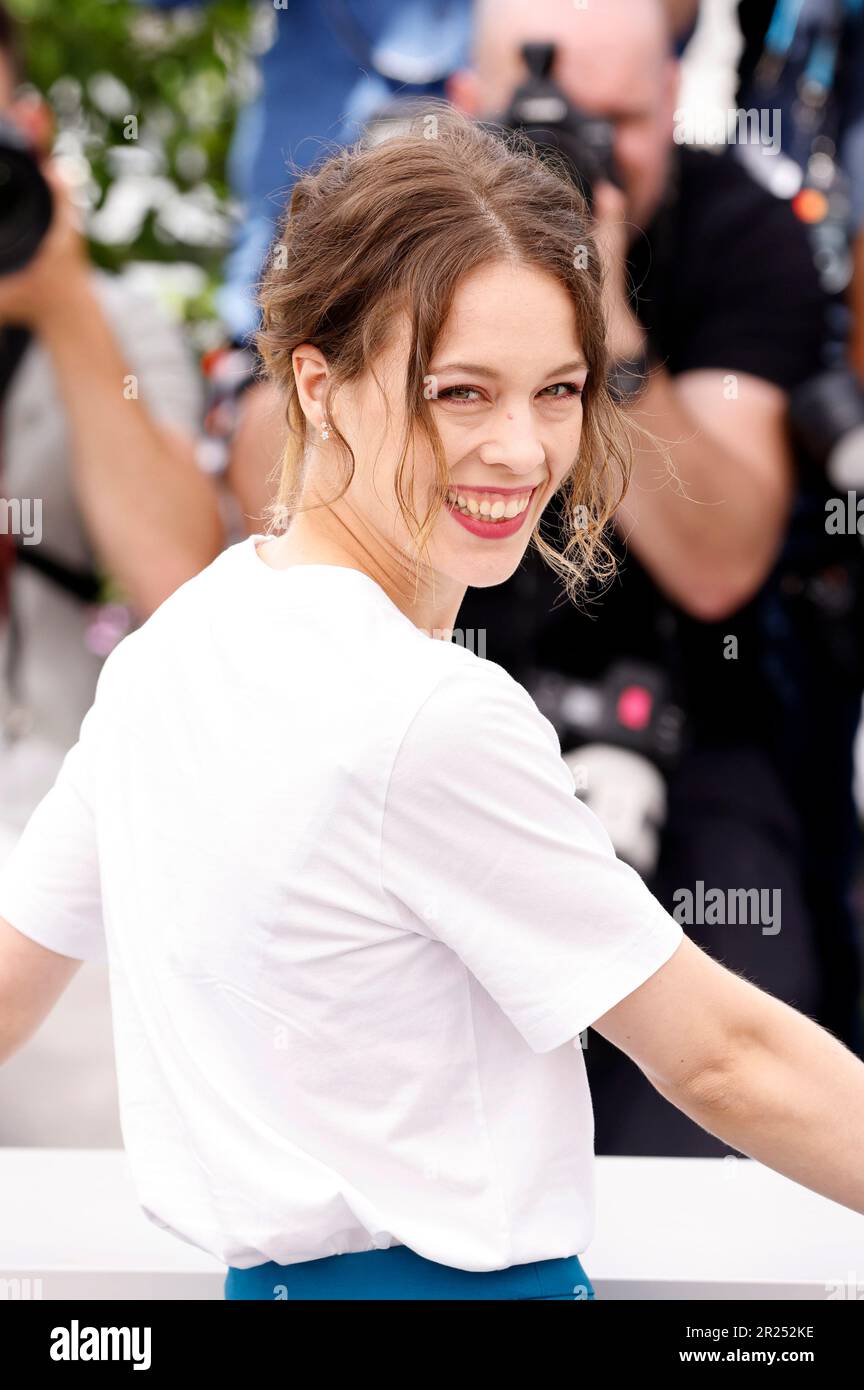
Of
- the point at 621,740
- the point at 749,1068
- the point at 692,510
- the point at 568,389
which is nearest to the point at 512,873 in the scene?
the point at 749,1068

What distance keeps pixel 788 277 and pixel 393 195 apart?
4.66ft

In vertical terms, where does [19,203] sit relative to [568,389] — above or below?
above

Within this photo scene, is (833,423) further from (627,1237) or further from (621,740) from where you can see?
(627,1237)

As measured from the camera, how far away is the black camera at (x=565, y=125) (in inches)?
72.2

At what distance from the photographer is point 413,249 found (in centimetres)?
78

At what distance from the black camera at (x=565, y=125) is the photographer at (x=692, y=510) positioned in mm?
37

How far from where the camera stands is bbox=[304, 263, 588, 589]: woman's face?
78 cm

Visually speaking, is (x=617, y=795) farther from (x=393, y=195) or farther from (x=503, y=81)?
(x=393, y=195)

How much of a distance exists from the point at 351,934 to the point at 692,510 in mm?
1364

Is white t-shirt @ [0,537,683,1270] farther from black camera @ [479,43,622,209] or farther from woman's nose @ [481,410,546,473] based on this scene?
black camera @ [479,43,622,209]

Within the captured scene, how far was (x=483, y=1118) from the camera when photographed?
30.7 inches

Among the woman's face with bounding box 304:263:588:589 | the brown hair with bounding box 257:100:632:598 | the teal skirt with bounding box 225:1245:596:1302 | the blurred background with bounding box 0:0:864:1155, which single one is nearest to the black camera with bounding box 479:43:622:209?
the blurred background with bounding box 0:0:864:1155

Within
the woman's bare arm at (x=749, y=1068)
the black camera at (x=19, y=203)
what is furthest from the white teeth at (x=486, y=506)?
the black camera at (x=19, y=203)

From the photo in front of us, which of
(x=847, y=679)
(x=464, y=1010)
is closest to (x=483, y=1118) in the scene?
(x=464, y=1010)
